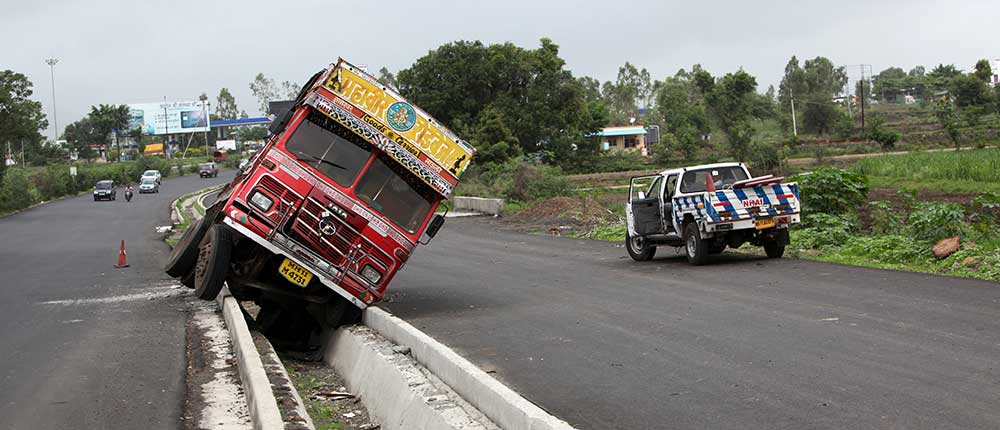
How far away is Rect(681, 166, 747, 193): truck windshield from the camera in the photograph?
19.4 meters

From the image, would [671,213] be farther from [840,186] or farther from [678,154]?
[678,154]

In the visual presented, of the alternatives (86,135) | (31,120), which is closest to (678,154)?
(31,120)

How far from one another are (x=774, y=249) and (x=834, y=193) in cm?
411

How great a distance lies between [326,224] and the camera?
43.3ft

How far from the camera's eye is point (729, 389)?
324 inches

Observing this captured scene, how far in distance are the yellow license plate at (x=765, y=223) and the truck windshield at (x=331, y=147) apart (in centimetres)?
792

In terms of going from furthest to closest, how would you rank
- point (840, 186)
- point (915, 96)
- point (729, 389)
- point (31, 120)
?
point (915, 96) → point (31, 120) → point (840, 186) → point (729, 389)

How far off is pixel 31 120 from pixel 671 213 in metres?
45.6

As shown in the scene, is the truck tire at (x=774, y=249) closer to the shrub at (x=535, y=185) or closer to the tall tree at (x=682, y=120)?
the shrub at (x=535, y=185)

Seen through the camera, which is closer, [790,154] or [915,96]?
[790,154]

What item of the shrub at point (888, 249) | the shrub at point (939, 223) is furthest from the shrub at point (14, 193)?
the shrub at point (939, 223)

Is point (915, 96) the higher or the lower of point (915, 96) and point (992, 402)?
the higher

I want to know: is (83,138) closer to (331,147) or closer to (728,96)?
(728,96)

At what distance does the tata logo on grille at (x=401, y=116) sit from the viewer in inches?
540
